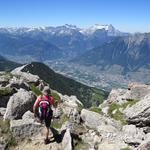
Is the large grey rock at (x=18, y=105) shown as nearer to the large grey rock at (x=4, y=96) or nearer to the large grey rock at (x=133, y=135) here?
the large grey rock at (x=4, y=96)

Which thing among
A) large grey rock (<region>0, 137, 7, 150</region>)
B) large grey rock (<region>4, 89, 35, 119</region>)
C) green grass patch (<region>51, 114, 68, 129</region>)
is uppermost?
large grey rock (<region>4, 89, 35, 119</region>)

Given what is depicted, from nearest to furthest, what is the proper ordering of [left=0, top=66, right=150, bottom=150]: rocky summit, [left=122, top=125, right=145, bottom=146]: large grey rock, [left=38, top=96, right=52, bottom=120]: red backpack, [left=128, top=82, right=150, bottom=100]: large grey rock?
[left=122, top=125, right=145, bottom=146]: large grey rock → [left=38, top=96, right=52, bottom=120]: red backpack → [left=0, top=66, right=150, bottom=150]: rocky summit → [left=128, top=82, right=150, bottom=100]: large grey rock

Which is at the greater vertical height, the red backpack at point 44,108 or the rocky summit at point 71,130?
the red backpack at point 44,108

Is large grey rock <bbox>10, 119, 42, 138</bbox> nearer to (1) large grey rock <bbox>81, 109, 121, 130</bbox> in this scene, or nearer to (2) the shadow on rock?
(2) the shadow on rock

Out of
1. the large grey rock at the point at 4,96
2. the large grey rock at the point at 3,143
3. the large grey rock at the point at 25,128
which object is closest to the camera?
the large grey rock at the point at 3,143

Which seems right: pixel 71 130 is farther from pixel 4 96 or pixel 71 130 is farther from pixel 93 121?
pixel 4 96

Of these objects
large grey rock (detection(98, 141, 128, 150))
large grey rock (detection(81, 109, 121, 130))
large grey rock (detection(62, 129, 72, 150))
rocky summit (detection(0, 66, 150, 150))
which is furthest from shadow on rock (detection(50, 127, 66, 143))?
large grey rock (detection(81, 109, 121, 130))

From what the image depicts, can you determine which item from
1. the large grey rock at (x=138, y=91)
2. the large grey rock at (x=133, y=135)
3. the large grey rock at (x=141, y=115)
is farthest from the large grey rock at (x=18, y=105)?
the large grey rock at (x=138, y=91)
